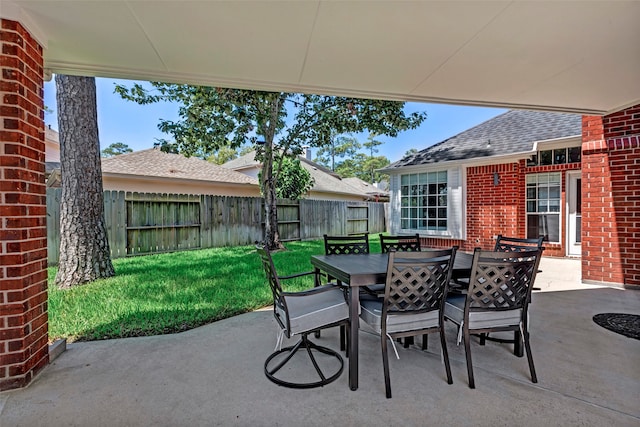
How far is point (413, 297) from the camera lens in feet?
8.02

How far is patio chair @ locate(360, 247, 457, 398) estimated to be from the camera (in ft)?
7.66

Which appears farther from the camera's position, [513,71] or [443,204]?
[443,204]

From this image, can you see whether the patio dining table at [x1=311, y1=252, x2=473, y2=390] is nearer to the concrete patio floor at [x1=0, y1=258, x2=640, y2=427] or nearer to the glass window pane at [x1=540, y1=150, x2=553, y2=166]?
the concrete patio floor at [x1=0, y1=258, x2=640, y2=427]

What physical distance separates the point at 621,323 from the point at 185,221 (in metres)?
9.15

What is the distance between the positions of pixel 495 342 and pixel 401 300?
1.45 m

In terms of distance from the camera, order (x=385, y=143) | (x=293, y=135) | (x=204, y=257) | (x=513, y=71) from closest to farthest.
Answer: (x=513, y=71) → (x=204, y=257) → (x=293, y=135) → (x=385, y=143)

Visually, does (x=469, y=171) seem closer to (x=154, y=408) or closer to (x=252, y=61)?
(x=252, y=61)

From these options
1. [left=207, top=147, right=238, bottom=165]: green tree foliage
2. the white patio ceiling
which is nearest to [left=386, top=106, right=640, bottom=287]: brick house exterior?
the white patio ceiling

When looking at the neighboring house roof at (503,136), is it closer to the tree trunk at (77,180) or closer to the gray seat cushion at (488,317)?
the gray seat cushion at (488,317)

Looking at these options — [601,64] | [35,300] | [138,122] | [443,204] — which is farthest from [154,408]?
[138,122]

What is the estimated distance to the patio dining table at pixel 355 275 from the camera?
2.38 m

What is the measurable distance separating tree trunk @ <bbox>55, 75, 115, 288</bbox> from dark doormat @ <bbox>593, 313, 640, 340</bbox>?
7.25 metres

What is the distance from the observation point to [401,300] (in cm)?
241

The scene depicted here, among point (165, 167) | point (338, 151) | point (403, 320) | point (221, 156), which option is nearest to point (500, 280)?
point (403, 320)
